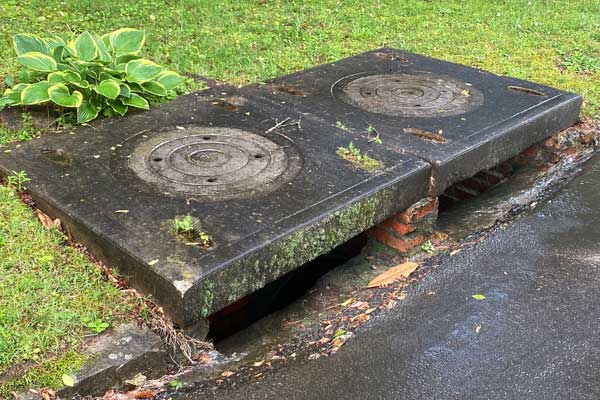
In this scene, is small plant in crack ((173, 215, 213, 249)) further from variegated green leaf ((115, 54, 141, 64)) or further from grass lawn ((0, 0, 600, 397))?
variegated green leaf ((115, 54, 141, 64))

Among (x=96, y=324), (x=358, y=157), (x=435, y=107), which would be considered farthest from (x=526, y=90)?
(x=96, y=324)

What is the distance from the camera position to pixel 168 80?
185 inches

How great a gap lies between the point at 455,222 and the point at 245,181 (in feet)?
4.73

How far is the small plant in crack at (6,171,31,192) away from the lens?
11.1ft

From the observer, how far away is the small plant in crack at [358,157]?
11.7 feet

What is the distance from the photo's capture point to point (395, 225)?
3.70 m

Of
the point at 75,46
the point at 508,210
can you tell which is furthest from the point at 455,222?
the point at 75,46

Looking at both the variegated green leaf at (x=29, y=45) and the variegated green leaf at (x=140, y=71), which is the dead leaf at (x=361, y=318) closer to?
the variegated green leaf at (x=140, y=71)

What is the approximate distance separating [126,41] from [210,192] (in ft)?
6.52

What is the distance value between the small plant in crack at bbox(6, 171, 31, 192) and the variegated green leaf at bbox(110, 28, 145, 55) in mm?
1533

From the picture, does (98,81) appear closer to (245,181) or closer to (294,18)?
(245,181)

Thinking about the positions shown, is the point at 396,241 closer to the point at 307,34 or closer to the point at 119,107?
the point at 119,107

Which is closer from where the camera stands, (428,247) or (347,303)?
(347,303)

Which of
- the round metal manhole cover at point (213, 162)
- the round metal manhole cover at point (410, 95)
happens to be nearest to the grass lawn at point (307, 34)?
the round metal manhole cover at point (213, 162)
